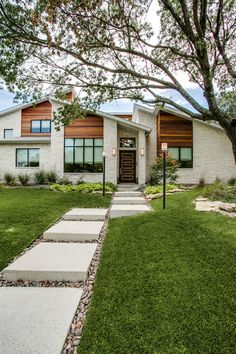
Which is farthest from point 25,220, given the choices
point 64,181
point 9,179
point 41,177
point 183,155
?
point 183,155

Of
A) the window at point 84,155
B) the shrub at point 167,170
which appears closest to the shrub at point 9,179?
the window at point 84,155

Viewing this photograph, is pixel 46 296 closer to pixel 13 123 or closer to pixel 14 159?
A: pixel 14 159

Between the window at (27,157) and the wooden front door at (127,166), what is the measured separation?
5784 mm

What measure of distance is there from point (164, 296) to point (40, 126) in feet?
62.4

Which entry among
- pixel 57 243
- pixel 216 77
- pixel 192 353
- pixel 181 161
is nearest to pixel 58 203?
pixel 57 243

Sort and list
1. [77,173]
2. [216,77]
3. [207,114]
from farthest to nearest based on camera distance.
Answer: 1. [77,173]
2. [216,77]
3. [207,114]

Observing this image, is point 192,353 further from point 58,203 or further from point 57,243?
point 58,203

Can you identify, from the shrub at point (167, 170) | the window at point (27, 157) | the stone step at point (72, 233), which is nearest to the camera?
the stone step at point (72, 233)

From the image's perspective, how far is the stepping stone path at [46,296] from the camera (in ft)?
6.54

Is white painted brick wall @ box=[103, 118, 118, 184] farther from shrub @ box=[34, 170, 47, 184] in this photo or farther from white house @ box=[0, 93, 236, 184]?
shrub @ box=[34, 170, 47, 184]

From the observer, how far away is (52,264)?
11.5 feet

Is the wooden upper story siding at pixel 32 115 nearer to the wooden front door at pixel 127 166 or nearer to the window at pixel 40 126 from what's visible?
the window at pixel 40 126

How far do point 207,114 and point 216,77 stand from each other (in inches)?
113

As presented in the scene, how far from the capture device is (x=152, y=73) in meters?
9.20
